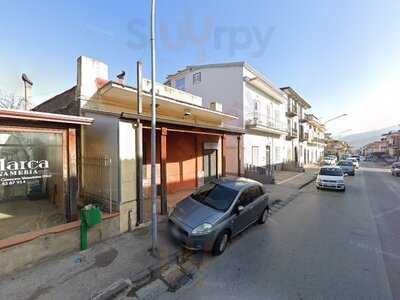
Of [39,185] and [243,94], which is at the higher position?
[243,94]

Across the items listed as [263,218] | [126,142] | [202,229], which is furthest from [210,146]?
[202,229]

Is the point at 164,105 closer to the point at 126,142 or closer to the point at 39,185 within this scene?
the point at 126,142

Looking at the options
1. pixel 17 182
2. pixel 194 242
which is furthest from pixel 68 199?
pixel 194 242

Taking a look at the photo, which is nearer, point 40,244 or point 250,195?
point 40,244

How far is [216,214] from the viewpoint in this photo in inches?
200

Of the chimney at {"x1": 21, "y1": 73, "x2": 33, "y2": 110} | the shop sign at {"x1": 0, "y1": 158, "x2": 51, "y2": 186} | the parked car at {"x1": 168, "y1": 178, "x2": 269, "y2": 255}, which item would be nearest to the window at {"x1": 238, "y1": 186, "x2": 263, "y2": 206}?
the parked car at {"x1": 168, "y1": 178, "x2": 269, "y2": 255}

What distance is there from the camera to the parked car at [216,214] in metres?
4.73

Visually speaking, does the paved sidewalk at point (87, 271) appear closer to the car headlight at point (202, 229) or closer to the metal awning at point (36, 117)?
the car headlight at point (202, 229)

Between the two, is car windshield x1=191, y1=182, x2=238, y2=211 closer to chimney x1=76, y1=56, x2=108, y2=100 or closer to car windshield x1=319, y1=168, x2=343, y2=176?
chimney x1=76, y1=56, x2=108, y2=100

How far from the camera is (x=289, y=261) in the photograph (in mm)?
4664

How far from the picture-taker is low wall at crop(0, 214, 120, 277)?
3.96m

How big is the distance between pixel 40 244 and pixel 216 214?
3.87 metres

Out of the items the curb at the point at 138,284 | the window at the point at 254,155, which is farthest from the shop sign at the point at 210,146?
the curb at the point at 138,284

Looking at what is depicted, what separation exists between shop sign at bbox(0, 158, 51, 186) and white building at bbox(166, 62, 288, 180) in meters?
10.9
